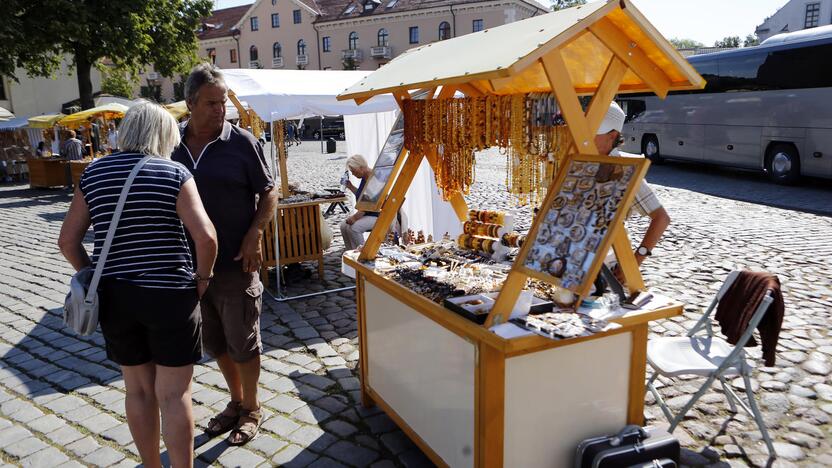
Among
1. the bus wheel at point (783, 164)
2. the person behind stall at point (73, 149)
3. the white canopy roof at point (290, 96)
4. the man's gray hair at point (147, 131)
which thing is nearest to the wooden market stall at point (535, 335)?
the man's gray hair at point (147, 131)

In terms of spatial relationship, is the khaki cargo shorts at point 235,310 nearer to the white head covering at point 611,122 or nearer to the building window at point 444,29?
the white head covering at point 611,122

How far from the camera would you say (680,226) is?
30.7ft

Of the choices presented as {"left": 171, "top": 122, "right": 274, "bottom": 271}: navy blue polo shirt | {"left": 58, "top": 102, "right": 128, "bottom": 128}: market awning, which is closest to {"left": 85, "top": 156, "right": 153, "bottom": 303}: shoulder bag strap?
{"left": 171, "top": 122, "right": 274, "bottom": 271}: navy blue polo shirt

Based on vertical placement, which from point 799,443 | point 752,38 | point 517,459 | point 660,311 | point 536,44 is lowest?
point 799,443

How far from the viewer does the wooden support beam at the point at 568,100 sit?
2.37 meters

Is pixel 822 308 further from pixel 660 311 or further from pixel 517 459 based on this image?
pixel 517 459

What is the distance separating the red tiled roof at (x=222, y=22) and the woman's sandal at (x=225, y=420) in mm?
64567

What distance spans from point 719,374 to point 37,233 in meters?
11.1

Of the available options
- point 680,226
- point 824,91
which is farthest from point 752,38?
point 680,226

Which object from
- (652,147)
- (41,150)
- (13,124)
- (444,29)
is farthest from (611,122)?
(444,29)

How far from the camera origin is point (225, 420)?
369cm

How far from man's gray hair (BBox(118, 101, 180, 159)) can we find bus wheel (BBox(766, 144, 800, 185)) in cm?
1478

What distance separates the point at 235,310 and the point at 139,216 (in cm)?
98

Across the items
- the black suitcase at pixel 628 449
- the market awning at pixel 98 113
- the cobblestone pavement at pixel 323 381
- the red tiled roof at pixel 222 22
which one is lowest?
the cobblestone pavement at pixel 323 381
